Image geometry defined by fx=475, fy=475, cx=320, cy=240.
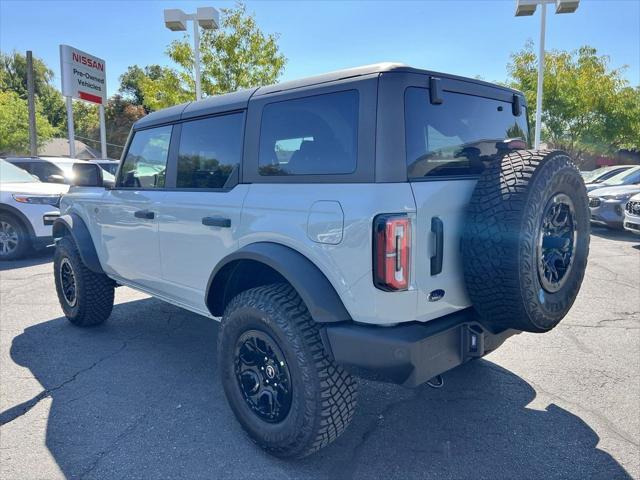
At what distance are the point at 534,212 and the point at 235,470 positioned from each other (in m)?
1.99

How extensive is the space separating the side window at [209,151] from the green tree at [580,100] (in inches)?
649

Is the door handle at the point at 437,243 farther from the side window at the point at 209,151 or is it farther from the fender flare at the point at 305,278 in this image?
the side window at the point at 209,151

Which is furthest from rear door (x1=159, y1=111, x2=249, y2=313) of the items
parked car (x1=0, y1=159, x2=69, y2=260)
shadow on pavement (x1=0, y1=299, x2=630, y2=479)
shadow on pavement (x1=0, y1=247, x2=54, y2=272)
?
shadow on pavement (x1=0, y1=247, x2=54, y2=272)

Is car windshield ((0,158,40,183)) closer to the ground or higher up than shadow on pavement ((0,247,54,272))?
higher up

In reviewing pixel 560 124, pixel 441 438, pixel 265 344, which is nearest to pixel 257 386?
pixel 265 344

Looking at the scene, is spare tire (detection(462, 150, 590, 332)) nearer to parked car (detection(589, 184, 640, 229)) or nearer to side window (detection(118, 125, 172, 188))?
side window (detection(118, 125, 172, 188))

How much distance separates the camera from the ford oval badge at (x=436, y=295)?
229 centimetres

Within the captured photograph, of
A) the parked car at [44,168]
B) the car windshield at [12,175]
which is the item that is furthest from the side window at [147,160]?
the parked car at [44,168]

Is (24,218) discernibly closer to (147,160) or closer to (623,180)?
(147,160)

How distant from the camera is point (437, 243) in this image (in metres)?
2.25

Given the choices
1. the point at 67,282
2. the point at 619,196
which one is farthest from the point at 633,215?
the point at 67,282

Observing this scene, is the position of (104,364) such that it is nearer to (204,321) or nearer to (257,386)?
(204,321)

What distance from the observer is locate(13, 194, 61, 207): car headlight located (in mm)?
8012

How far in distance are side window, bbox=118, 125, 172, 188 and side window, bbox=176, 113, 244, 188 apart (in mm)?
248
